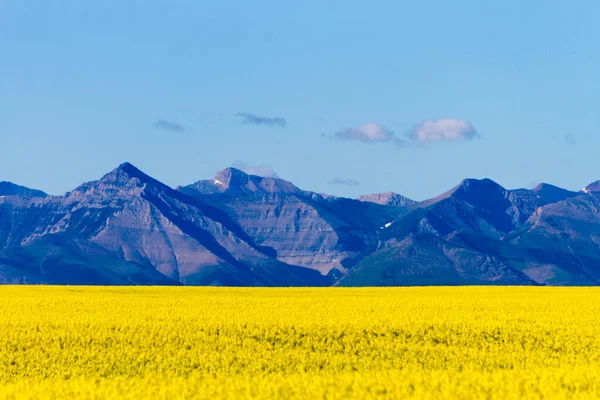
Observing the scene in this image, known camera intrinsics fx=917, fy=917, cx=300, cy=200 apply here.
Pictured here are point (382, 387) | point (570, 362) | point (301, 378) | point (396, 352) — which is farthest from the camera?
point (396, 352)

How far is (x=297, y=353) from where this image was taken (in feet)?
147

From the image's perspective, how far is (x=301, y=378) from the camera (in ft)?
106

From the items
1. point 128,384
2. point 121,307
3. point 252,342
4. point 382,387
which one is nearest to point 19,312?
point 121,307

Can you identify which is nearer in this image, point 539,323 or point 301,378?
point 301,378

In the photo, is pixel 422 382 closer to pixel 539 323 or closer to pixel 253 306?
pixel 539 323

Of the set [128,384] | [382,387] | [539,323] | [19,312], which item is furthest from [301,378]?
[19,312]

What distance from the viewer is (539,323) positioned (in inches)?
2206

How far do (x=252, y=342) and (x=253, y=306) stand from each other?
73.2ft

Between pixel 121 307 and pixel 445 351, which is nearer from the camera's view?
pixel 445 351

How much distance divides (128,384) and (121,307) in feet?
121

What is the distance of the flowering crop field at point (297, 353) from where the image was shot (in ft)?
98.9

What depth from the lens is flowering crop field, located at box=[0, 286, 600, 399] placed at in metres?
30.2

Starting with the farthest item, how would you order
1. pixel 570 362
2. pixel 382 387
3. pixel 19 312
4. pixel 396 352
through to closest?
1. pixel 19 312
2. pixel 396 352
3. pixel 570 362
4. pixel 382 387

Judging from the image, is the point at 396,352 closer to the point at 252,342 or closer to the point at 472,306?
the point at 252,342
